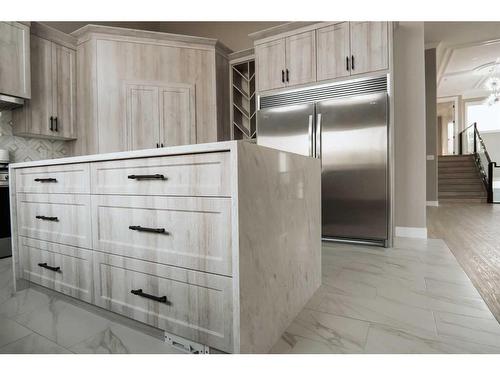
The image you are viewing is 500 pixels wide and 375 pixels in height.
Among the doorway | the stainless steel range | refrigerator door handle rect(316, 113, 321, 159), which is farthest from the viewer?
the doorway

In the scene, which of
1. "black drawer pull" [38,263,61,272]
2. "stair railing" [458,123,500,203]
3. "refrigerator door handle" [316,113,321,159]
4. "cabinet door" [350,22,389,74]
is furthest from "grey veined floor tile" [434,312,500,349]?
"stair railing" [458,123,500,203]

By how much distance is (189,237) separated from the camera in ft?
3.49

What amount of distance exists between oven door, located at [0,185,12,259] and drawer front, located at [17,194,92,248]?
1044mm

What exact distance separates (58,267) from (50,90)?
227 centimetres

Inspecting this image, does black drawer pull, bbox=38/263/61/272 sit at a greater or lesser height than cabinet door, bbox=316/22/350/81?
lesser

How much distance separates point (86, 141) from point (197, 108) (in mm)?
1266

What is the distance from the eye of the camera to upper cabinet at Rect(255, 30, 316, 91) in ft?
10.2

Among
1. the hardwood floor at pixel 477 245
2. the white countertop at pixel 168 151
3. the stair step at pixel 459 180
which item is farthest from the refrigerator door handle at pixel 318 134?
the stair step at pixel 459 180

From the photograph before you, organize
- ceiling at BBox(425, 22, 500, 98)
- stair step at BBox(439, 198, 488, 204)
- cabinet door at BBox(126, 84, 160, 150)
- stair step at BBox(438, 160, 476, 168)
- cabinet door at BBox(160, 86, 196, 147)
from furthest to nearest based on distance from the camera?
1. stair step at BBox(438, 160, 476, 168)
2. stair step at BBox(439, 198, 488, 204)
3. ceiling at BBox(425, 22, 500, 98)
4. cabinet door at BBox(160, 86, 196, 147)
5. cabinet door at BBox(126, 84, 160, 150)

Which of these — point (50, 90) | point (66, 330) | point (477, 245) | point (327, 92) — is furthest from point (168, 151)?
point (477, 245)

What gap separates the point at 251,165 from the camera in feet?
3.34

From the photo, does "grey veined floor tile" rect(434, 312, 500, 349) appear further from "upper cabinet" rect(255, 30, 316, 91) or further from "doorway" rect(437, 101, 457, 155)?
"doorway" rect(437, 101, 457, 155)

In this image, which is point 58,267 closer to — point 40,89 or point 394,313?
point 394,313

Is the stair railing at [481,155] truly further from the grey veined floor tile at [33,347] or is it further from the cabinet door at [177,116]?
the grey veined floor tile at [33,347]
